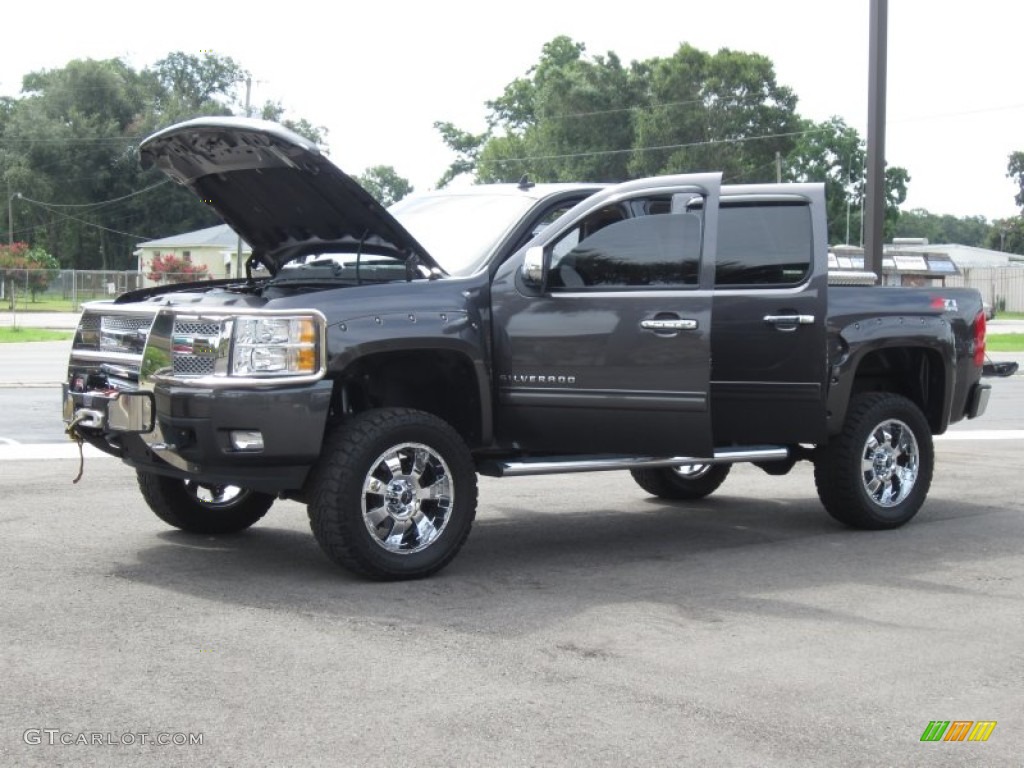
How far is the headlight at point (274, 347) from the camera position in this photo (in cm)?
650

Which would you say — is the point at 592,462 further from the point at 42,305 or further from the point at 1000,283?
the point at 1000,283

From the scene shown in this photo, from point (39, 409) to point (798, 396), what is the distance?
31.9ft

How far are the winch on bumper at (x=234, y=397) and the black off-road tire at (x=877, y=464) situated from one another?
135 inches

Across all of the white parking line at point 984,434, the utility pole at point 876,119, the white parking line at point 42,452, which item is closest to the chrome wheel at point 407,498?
the white parking line at point 42,452

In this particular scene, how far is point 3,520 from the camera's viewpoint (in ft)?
27.2

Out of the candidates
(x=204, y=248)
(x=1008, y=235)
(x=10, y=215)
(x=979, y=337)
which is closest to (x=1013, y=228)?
(x=1008, y=235)

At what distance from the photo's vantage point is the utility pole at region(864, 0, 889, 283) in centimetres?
1580

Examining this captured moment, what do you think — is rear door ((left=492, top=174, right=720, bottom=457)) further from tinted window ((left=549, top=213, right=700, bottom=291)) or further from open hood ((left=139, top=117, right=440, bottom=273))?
open hood ((left=139, top=117, right=440, bottom=273))

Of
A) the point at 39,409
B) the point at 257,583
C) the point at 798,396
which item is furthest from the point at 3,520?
the point at 39,409

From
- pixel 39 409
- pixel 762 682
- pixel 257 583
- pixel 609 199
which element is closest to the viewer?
pixel 762 682

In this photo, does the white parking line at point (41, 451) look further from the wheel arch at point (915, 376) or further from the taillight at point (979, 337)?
the taillight at point (979, 337)

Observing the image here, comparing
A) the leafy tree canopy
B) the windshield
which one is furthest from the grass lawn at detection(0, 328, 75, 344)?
the leafy tree canopy

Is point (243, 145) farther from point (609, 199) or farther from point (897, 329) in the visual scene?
point (897, 329)

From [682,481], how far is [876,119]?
774 centimetres
